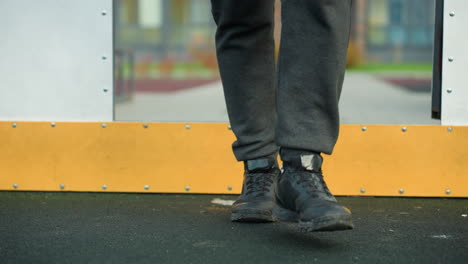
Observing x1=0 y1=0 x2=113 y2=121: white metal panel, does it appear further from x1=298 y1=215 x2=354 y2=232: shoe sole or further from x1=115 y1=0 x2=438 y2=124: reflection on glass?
x1=115 y1=0 x2=438 y2=124: reflection on glass

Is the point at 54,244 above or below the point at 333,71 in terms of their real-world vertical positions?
below

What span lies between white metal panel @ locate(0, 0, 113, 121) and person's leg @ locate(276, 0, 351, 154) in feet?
2.09

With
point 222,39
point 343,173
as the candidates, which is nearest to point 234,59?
point 222,39

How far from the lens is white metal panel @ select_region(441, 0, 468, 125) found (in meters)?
1.55

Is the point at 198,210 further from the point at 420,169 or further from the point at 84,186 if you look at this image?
the point at 420,169

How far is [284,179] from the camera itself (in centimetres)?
116

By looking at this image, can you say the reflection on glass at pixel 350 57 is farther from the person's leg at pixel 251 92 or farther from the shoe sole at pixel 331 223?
the shoe sole at pixel 331 223

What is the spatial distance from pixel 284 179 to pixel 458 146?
581mm

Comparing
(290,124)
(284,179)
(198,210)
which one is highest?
(290,124)

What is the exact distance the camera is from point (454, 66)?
156 centimetres

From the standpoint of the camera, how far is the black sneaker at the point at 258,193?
47.9 inches

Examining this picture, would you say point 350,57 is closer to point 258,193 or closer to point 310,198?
point 258,193

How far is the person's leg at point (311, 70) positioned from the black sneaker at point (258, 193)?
0.17m

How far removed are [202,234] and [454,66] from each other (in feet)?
→ 2.61
